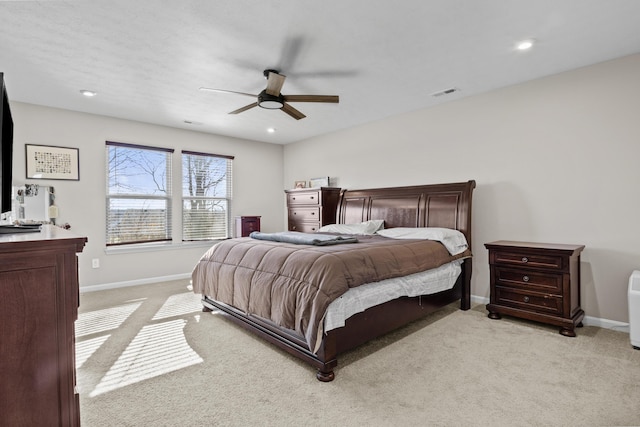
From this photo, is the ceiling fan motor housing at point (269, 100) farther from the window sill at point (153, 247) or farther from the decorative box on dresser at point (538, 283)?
the window sill at point (153, 247)

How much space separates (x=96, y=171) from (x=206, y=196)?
1.64 metres

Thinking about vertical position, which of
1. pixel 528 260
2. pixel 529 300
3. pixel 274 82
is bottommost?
pixel 529 300

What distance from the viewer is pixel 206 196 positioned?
561 centimetres

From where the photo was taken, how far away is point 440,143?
4.19m

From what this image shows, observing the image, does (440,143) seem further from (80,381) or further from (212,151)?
(80,381)

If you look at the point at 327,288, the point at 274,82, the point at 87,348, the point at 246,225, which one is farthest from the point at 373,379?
the point at 246,225

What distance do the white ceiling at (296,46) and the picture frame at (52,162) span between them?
0.59 m

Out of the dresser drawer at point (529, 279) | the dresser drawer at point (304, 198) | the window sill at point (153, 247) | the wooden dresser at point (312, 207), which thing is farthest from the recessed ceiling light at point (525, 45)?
the window sill at point (153, 247)

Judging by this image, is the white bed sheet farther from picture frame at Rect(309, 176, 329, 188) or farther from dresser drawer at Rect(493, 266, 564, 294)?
picture frame at Rect(309, 176, 329, 188)

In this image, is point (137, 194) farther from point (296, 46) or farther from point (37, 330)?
point (37, 330)

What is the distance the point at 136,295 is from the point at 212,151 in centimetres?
268

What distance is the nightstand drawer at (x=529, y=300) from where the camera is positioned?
9.48ft

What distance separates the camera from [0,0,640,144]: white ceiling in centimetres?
221

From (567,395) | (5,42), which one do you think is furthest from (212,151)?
(567,395)
